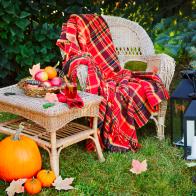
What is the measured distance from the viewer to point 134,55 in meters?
3.76

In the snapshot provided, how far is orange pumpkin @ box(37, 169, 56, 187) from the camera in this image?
2650mm

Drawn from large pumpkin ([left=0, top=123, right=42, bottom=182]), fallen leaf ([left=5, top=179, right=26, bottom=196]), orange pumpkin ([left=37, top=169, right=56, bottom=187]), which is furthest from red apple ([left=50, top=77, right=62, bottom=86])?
fallen leaf ([left=5, top=179, right=26, bottom=196])

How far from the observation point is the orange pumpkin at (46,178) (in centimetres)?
265

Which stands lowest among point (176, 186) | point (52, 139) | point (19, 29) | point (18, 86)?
point (176, 186)

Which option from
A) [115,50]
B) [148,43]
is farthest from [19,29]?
[148,43]

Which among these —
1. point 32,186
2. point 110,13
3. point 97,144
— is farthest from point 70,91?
point 110,13

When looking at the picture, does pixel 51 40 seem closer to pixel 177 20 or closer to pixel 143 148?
pixel 177 20

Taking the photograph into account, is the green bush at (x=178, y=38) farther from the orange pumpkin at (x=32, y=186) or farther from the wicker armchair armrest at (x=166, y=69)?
the orange pumpkin at (x=32, y=186)

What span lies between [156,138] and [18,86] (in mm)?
1067

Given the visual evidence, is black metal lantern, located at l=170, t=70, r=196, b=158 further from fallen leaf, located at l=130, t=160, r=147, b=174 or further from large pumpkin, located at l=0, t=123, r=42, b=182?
large pumpkin, located at l=0, t=123, r=42, b=182

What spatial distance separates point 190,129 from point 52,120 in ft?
2.84

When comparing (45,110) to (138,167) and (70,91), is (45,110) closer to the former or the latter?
(70,91)

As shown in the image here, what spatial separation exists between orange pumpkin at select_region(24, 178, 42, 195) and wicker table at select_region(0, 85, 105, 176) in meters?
0.19

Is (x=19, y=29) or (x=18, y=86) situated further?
(x=19, y=29)
